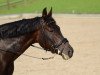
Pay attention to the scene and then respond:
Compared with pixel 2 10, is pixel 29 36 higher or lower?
higher

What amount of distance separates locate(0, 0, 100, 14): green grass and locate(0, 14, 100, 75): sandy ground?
9.69ft

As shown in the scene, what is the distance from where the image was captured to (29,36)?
621 cm


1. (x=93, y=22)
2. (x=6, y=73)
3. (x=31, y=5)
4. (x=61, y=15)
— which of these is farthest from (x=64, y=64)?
(x=31, y=5)

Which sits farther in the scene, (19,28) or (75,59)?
(75,59)

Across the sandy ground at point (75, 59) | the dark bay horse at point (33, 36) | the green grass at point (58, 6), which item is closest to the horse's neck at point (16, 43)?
the dark bay horse at point (33, 36)

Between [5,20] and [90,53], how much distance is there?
24.0ft

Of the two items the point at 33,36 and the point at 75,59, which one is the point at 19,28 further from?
the point at 75,59

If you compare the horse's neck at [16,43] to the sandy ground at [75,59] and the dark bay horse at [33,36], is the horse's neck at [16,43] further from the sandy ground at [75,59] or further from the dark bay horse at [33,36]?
the sandy ground at [75,59]

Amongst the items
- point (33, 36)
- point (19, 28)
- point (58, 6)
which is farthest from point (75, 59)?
point (58, 6)

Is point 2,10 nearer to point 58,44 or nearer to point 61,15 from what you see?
point 61,15

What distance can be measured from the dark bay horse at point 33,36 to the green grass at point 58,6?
42.2ft

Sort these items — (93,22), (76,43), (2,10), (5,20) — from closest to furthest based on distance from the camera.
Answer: (76,43) < (93,22) < (5,20) < (2,10)

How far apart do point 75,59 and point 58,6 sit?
9.21 metres

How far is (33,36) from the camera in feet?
20.3
